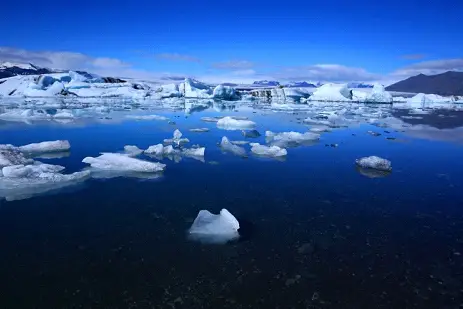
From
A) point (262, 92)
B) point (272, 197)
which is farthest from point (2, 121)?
point (262, 92)

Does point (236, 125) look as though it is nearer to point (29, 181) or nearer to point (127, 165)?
point (127, 165)

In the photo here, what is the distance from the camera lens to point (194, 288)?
2.47 m

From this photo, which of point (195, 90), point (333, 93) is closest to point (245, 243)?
point (333, 93)

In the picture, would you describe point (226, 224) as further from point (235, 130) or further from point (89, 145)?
point (235, 130)

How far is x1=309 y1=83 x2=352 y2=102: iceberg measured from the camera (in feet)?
107

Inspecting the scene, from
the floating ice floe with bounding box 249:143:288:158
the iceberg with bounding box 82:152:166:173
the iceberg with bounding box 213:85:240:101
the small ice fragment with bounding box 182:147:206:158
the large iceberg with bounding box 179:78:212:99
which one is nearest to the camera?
the iceberg with bounding box 82:152:166:173

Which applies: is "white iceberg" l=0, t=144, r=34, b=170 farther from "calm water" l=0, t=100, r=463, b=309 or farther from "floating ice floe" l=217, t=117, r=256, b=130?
"floating ice floe" l=217, t=117, r=256, b=130

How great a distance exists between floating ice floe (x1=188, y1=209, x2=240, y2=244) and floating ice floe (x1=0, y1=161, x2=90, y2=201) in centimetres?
242

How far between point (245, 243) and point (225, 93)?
3385cm

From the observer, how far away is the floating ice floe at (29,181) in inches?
171

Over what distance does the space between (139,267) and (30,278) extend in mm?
819

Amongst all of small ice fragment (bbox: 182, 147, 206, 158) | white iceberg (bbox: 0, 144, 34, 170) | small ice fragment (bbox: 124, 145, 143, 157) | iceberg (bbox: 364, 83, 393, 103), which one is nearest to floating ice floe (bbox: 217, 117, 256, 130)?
small ice fragment (bbox: 182, 147, 206, 158)

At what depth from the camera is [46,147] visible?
22.3ft

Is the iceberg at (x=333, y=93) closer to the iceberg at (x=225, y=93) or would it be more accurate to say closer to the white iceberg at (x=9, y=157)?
the iceberg at (x=225, y=93)
